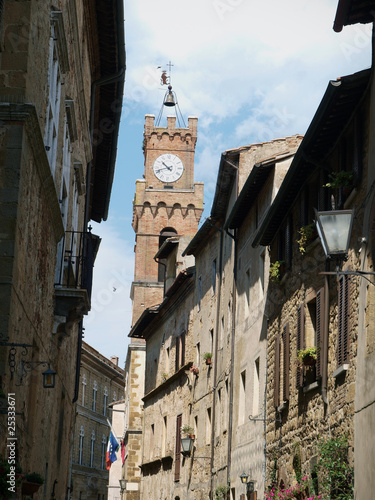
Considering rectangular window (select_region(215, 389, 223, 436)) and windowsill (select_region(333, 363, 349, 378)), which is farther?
rectangular window (select_region(215, 389, 223, 436))

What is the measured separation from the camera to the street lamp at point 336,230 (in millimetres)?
8891

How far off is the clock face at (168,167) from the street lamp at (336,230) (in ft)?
178

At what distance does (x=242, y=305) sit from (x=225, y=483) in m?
4.89

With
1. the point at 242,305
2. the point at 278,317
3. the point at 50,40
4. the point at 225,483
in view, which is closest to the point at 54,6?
the point at 50,40

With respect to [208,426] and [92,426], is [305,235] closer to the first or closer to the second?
[208,426]

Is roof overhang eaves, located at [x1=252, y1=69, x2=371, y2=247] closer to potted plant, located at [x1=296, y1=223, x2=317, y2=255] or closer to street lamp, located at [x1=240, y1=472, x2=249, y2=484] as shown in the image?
potted plant, located at [x1=296, y1=223, x2=317, y2=255]

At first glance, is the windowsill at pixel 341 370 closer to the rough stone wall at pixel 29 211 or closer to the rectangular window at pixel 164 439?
the rough stone wall at pixel 29 211

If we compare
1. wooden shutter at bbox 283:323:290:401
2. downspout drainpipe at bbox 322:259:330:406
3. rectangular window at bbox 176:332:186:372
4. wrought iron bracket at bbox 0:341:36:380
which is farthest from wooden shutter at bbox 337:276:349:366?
rectangular window at bbox 176:332:186:372

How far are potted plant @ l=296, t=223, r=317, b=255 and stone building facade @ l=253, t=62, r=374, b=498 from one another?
3 cm

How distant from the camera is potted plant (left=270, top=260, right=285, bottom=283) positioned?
18.1 m

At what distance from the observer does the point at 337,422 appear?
13.2 metres

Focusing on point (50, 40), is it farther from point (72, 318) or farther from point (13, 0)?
point (72, 318)

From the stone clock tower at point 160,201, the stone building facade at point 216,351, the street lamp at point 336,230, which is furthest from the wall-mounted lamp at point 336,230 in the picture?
the stone clock tower at point 160,201

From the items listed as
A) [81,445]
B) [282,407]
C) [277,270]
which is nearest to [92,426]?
[81,445]
